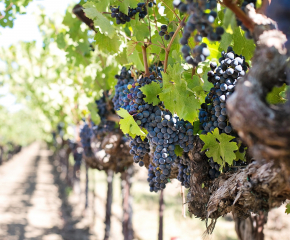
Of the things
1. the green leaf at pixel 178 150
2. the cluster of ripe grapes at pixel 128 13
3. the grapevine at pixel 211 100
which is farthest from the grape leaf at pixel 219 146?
the cluster of ripe grapes at pixel 128 13

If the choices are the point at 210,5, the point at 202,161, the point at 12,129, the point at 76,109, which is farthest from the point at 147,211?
the point at 12,129

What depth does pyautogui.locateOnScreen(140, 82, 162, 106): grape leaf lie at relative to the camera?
1.92m

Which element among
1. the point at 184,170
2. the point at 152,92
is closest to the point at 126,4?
the point at 152,92

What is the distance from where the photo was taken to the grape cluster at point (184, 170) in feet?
6.88

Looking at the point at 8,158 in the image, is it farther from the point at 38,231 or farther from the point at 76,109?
the point at 76,109

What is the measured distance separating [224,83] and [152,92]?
51cm

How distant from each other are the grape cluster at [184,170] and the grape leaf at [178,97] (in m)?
0.43

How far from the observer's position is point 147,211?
34.1 ft

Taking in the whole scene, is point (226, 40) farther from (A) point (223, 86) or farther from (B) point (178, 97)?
(B) point (178, 97)

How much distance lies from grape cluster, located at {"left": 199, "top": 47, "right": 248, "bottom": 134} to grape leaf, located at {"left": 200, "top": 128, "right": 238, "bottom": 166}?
2.2 inches

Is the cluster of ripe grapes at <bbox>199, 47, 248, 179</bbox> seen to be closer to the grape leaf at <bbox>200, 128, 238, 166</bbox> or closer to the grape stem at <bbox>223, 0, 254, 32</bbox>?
the grape leaf at <bbox>200, 128, 238, 166</bbox>

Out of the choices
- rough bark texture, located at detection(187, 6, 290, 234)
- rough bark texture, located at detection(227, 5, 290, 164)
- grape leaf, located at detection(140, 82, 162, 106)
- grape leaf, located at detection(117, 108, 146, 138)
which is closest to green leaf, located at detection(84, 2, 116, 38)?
grape leaf, located at detection(140, 82, 162, 106)

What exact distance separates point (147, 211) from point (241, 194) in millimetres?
9397

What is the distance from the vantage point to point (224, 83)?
5.54 feet
